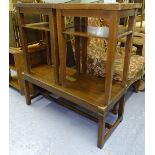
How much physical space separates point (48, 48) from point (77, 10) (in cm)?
94

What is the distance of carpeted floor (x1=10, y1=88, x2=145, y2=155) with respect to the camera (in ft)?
4.88

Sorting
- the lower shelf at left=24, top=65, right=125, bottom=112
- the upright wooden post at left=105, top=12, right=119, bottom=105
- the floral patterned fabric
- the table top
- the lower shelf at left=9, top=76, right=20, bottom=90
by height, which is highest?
the table top

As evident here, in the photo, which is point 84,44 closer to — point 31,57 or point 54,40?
point 54,40

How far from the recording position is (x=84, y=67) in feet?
6.23

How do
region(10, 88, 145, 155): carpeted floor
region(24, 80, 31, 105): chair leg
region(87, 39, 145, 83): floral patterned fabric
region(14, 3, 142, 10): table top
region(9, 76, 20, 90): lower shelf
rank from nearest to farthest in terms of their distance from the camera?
1. region(14, 3, 142, 10): table top
2. region(10, 88, 145, 155): carpeted floor
3. region(87, 39, 145, 83): floral patterned fabric
4. region(24, 80, 31, 105): chair leg
5. region(9, 76, 20, 90): lower shelf

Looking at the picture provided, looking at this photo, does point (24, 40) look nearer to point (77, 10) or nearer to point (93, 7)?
point (77, 10)

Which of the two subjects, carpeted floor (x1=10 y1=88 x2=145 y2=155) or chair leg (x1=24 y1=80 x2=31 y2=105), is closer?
carpeted floor (x1=10 y1=88 x2=145 y2=155)

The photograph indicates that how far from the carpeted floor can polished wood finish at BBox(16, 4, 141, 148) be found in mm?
117

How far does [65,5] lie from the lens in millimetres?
1250

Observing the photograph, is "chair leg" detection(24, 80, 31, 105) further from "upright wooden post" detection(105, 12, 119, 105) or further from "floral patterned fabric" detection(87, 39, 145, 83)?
"upright wooden post" detection(105, 12, 119, 105)

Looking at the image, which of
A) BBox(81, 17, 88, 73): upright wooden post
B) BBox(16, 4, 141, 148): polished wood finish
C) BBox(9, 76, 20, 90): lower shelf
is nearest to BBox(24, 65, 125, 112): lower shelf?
BBox(16, 4, 141, 148): polished wood finish

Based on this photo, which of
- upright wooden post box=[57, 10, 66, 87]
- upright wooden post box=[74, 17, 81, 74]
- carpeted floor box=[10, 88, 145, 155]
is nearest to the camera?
upright wooden post box=[57, 10, 66, 87]

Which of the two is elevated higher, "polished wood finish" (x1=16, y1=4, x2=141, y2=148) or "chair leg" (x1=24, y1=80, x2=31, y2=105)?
"polished wood finish" (x1=16, y1=4, x2=141, y2=148)
